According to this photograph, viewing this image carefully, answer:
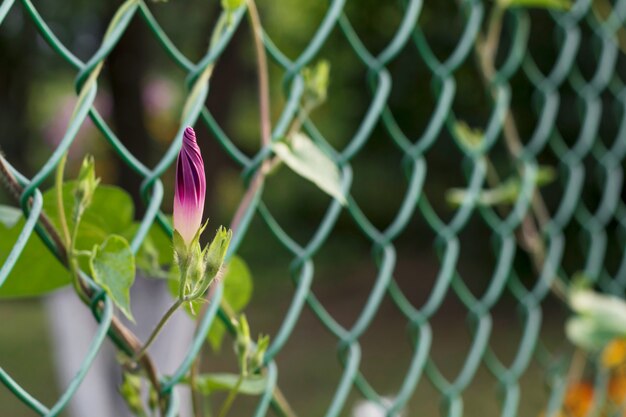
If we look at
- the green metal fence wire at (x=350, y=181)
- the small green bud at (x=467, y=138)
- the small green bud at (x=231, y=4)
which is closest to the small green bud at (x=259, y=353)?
the green metal fence wire at (x=350, y=181)

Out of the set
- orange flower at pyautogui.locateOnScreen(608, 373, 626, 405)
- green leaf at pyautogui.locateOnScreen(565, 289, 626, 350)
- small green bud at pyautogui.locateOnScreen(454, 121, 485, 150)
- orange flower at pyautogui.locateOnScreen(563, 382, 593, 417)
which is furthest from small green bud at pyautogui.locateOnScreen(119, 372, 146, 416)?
orange flower at pyautogui.locateOnScreen(563, 382, 593, 417)

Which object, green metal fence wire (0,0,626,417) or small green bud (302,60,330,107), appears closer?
green metal fence wire (0,0,626,417)

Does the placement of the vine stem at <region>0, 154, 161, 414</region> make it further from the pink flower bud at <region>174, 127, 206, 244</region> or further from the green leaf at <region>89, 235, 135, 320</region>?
the pink flower bud at <region>174, 127, 206, 244</region>

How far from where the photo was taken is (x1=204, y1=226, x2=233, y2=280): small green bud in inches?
18.0

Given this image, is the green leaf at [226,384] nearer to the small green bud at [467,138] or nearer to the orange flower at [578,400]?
the small green bud at [467,138]

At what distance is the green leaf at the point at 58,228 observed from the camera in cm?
60

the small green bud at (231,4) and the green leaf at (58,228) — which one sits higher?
the small green bud at (231,4)

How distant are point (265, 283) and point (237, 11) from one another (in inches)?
222

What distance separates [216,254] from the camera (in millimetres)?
459

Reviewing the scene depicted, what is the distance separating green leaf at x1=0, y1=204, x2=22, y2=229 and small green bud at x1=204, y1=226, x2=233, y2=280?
7.5 inches

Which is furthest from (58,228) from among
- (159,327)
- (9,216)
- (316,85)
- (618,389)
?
(618,389)

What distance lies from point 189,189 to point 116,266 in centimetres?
15

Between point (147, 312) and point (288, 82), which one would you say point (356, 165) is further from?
point (288, 82)

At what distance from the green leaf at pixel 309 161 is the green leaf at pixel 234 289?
0.10 metres
